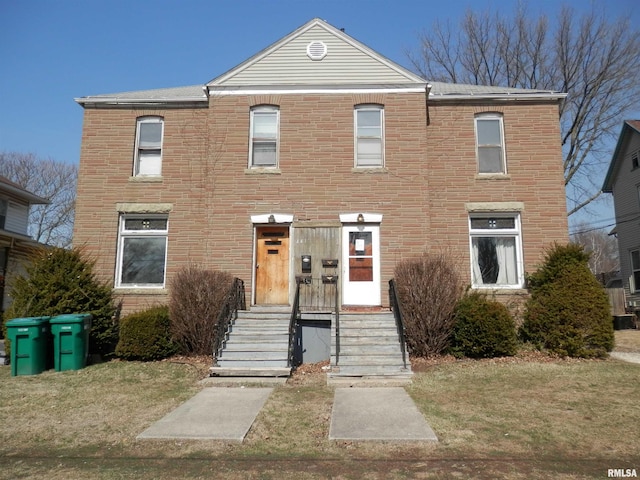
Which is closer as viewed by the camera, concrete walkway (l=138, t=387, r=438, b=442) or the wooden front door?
concrete walkway (l=138, t=387, r=438, b=442)

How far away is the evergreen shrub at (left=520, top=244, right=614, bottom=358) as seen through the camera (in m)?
9.77

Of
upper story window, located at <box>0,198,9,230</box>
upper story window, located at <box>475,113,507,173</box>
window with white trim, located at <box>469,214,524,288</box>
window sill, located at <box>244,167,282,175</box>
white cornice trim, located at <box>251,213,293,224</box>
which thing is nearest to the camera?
white cornice trim, located at <box>251,213,293,224</box>

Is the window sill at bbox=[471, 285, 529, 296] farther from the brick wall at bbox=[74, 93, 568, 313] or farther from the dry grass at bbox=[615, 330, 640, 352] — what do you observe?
the dry grass at bbox=[615, 330, 640, 352]

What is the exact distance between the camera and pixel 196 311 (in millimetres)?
10227

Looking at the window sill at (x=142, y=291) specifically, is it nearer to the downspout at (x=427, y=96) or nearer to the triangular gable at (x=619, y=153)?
the downspout at (x=427, y=96)

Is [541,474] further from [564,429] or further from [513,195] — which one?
[513,195]

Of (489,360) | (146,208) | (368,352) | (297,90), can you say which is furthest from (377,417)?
(297,90)

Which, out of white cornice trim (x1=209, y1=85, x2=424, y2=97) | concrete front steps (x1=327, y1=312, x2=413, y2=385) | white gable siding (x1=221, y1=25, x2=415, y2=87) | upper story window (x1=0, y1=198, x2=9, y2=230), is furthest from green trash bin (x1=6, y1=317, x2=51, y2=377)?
upper story window (x1=0, y1=198, x2=9, y2=230)

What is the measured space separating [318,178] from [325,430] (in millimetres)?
7753

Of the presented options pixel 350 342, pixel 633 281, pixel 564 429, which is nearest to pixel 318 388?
pixel 350 342

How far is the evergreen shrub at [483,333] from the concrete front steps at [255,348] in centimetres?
376

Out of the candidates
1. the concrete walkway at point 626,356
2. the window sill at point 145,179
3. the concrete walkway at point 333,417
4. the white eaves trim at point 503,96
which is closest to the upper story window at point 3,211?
the window sill at point 145,179

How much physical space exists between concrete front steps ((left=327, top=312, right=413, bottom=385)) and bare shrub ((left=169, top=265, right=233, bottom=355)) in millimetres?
2771

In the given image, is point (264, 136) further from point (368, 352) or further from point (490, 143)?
point (368, 352)
